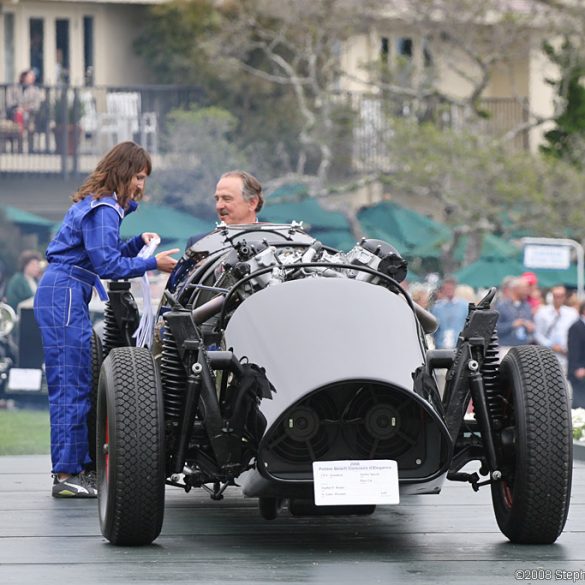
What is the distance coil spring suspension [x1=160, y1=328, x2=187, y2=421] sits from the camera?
23.9 ft

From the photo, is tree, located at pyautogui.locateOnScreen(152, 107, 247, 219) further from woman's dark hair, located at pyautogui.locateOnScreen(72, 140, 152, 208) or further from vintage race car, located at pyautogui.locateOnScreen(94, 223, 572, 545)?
vintage race car, located at pyautogui.locateOnScreen(94, 223, 572, 545)

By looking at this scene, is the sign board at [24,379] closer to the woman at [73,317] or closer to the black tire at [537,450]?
the woman at [73,317]

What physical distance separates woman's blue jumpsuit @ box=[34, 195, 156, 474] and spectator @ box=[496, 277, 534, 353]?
13.2 metres

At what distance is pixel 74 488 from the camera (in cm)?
900

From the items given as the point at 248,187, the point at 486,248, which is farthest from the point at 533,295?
the point at 248,187

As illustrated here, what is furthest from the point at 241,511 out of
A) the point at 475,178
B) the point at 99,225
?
the point at 475,178

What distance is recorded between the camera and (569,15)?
119ft

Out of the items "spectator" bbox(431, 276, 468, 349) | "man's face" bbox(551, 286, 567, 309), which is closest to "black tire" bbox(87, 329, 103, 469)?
"spectator" bbox(431, 276, 468, 349)

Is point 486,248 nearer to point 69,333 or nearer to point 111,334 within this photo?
point 111,334

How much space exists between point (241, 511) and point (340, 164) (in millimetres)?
30681

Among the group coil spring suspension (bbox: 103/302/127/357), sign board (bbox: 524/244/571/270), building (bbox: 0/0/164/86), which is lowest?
sign board (bbox: 524/244/571/270)

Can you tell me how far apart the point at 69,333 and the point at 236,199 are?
46.8 inches

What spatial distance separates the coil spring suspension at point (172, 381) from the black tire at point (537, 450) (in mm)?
1333

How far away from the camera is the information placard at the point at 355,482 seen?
662 centimetres
